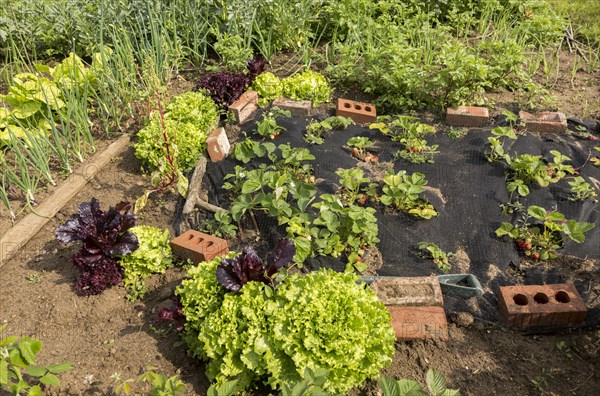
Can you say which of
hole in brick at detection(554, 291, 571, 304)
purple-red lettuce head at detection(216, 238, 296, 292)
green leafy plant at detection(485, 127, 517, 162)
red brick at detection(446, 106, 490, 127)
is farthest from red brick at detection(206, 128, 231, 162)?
hole in brick at detection(554, 291, 571, 304)

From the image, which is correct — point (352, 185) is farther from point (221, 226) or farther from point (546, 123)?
point (546, 123)

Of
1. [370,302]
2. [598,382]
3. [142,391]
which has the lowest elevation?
[598,382]

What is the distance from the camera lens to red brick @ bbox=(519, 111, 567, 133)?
4.73 m

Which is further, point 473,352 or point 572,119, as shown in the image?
point 572,119

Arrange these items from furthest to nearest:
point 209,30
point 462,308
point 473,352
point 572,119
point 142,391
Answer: point 209,30, point 572,119, point 462,308, point 473,352, point 142,391

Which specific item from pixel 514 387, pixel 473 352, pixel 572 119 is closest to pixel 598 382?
pixel 514 387

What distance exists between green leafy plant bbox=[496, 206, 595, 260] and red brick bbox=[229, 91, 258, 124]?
252 centimetres

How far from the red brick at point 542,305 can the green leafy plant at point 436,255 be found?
1.33 feet

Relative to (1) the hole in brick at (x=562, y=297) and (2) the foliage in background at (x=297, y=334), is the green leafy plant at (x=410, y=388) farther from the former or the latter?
(1) the hole in brick at (x=562, y=297)

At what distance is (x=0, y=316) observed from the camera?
3.33m

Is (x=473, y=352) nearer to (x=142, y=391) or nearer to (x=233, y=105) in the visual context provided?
(x=142, y=391)

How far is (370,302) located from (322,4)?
15.1 feet

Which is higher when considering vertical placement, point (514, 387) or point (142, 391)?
point (142, 391)

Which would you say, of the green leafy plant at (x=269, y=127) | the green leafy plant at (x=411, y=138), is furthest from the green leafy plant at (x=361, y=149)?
the green leafy plant at (x=269, y=127)
